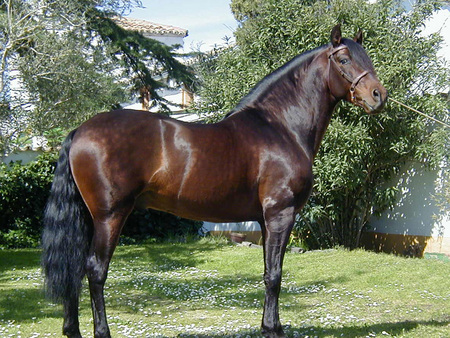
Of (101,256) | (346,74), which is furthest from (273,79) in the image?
(101,256)

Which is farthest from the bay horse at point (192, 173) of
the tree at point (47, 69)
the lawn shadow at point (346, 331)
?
the tree at point (47, 69)

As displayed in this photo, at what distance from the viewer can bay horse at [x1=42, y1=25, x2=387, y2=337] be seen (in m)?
3.77

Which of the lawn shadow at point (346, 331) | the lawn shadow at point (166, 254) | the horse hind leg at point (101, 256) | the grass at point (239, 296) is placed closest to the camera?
the horse hind leg at point (101, 256)

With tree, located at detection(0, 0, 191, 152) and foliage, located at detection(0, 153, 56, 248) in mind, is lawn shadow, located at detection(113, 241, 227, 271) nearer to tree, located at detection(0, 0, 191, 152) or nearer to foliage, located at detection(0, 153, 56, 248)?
foliage, located at detection(0, 153, 56, 248)

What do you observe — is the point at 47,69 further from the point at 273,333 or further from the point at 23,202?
the point at 273,333

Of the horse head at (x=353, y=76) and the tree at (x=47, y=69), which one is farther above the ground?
the tree at (x=47, y=69)

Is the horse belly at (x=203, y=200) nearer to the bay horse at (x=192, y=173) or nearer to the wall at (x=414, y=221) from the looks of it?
the bay horse at (x=192, y=173)

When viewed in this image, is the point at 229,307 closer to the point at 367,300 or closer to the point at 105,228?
the point at 367,300

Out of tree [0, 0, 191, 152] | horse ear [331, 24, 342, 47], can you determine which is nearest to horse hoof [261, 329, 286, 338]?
horse ear [331, 24, 342, 47]

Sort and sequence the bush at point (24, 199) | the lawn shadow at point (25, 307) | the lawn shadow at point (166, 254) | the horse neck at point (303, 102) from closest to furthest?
the horse neck at point (303, 102) < the lawn shadow at point (25, 307) < the lawn shadow at point (166, 254) < the bush at point (24, 199)

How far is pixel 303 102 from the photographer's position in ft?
14.1

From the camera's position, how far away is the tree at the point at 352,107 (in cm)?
909

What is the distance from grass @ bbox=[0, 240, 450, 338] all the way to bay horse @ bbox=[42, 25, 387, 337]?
123cm

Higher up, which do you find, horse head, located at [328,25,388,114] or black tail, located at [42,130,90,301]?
horse head, located at [328,25,388,114]
